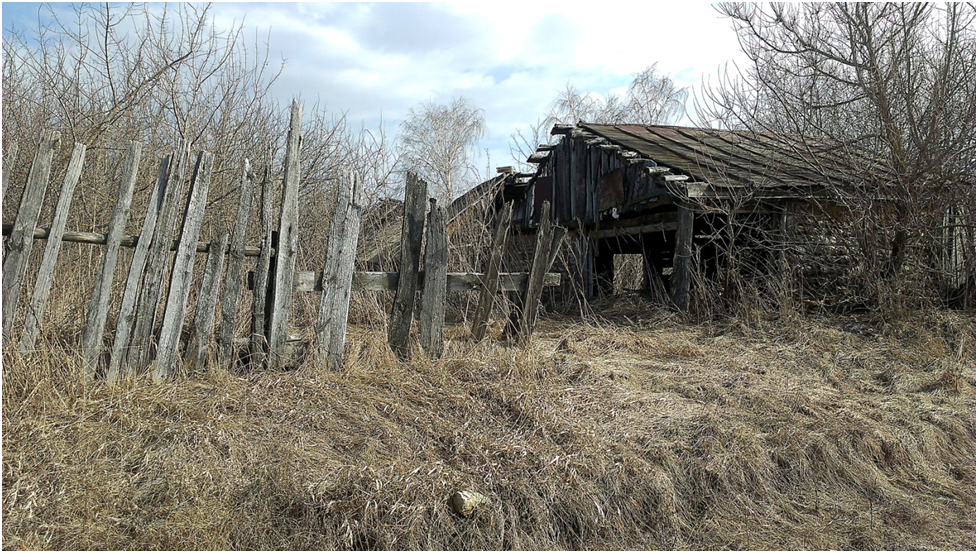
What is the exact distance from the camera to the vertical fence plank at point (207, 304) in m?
4.36

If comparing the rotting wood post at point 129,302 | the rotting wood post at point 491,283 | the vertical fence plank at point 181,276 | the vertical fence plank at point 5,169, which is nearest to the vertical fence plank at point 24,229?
the vertical fence plank at point 5,169

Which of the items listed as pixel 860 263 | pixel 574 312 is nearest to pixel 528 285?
pixel 574 312

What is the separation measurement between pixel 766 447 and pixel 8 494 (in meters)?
4.05

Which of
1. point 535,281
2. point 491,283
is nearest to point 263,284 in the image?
point 491,283

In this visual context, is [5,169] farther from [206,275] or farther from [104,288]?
[206,275]

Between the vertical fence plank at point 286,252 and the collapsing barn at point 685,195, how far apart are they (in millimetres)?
2439

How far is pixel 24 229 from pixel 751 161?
8608mm

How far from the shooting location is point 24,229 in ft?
12.6

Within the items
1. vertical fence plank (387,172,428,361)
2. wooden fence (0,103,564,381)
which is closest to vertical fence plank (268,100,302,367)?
wooden fence (0,103,564,381)

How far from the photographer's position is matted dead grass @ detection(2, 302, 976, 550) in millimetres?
2965


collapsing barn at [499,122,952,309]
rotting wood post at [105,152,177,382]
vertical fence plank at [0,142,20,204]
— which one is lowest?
rotting wood post at [105,152,177,382]

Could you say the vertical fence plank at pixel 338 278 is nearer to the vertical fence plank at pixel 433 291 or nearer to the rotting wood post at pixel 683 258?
the vertical fence plank at pixel 433 291

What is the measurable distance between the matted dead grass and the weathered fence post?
21 cm

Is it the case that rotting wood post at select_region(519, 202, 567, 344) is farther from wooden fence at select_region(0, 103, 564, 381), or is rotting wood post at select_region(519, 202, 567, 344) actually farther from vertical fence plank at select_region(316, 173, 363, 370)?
vertical fence plank at select_region(316, 173, 363, 370)
